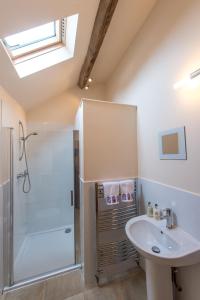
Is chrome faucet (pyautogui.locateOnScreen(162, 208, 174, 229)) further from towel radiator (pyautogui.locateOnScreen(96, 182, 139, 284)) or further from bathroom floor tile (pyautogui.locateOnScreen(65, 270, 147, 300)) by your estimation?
bathroom floor tile (pyautogui.locateOnScreen(65, 270, 147, 300))

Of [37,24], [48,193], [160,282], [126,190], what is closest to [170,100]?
[126,190]

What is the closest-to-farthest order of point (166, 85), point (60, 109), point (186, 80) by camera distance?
point (186, 80)
point (166, 85)
point (60, 109)

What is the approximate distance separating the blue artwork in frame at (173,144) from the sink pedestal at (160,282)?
978mm

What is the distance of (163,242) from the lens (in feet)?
4.71

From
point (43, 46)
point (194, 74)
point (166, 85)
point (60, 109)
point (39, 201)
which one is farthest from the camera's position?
point (60, 109)

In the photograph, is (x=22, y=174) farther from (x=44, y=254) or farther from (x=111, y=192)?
(x=111, y=192)

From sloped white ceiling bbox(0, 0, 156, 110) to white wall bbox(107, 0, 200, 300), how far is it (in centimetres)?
22

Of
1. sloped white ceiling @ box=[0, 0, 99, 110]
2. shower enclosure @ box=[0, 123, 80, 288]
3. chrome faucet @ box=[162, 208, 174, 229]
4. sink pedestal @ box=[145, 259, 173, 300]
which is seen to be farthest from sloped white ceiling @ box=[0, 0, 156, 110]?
sink pedestal @ box=[145, 259, 173, 300]

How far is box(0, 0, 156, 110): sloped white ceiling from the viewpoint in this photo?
1.19 meters

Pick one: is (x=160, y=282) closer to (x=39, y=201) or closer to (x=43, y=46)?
(x=39, y=201)

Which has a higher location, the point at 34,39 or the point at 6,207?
the point at 34,39

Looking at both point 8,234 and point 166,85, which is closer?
point 166,85

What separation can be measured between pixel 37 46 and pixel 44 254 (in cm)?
288

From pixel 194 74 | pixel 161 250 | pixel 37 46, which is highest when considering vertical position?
pixel 37 46
